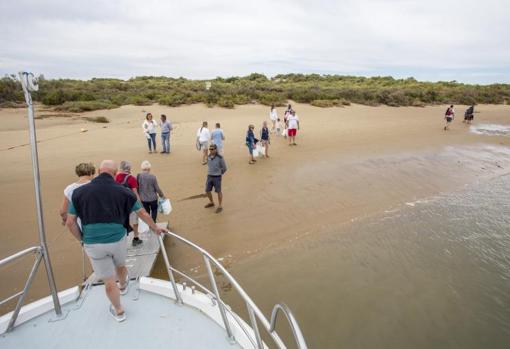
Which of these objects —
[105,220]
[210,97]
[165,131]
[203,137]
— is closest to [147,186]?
[105,220]

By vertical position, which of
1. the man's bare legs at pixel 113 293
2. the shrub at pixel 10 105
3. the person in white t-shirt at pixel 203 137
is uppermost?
the shrub at pixel 10 105

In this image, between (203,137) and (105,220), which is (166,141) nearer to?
(203,137)

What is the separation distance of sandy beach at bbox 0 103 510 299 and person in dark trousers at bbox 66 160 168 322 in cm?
233

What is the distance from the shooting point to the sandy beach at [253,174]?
22.4 ft

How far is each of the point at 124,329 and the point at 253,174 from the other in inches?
297

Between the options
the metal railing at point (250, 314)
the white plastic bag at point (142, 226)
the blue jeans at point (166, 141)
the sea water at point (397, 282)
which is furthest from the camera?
the blue jeans at point (166, 141)

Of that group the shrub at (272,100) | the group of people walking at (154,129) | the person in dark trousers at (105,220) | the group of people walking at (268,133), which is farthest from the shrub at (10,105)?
the person in dark trousers at (105,220)

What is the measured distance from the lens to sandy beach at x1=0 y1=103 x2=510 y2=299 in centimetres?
682

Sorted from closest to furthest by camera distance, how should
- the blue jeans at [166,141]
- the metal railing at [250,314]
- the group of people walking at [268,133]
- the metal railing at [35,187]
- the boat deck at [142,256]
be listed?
the metal railing at [250,314]
the metal railing at [35,187]
the boat deck at [142,256]
the group of people walking at [268,133]
the blue jeans at [166,141]

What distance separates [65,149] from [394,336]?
13.4 meters

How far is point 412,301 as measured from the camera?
496 centimetres

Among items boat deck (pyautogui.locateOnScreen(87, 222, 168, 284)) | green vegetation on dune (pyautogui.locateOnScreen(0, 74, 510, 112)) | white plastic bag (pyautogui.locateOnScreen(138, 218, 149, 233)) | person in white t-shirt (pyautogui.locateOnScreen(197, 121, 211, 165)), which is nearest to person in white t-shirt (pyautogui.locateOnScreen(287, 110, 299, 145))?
person in white t-shirt (pyautogui.locateOnScreen(197, 121, 211, 165))

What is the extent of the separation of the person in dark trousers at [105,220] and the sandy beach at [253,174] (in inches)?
91.7

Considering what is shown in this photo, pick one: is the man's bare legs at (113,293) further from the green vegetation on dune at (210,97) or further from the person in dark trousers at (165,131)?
the green vegetation on dune at (210,97)
